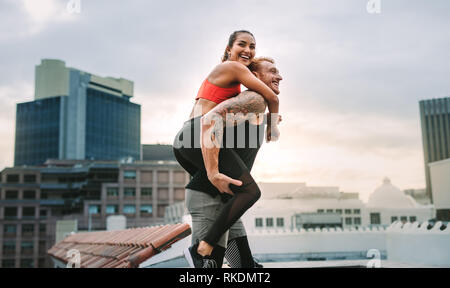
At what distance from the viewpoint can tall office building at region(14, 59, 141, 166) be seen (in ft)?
303

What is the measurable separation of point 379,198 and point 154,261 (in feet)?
172

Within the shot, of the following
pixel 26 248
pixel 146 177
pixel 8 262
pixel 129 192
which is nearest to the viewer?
pixel 8 262

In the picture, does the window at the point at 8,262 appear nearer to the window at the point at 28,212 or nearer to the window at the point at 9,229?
the window at the point at 9,229

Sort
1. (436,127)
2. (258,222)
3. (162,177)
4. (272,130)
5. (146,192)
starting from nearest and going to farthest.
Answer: (272,130) < (258,222) < (146,192) < (162,177) < (436,127)

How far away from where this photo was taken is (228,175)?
3006mm

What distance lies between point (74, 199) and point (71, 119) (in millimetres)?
24189

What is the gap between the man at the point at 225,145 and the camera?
297cm

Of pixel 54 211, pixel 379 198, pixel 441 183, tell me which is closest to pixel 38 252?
pixel 54 211

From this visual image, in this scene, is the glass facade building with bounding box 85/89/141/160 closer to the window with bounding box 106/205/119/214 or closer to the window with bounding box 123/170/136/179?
the window with bounding box 123/170/136/179

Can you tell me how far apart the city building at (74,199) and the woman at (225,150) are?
2676 inches

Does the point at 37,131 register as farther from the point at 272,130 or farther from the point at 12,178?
the point at 272,130

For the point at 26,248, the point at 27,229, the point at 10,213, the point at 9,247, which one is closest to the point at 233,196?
the point at 26,248
